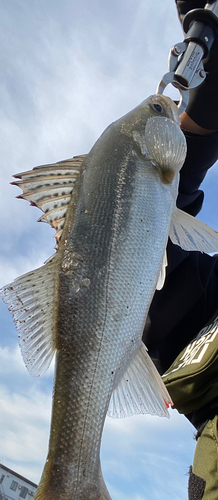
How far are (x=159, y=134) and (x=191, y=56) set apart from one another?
0.83m

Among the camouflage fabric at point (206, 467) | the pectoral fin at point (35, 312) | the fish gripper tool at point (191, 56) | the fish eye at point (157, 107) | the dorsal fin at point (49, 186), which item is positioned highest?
the fish gripper tool at point (191, 56)

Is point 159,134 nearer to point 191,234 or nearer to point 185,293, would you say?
point 191,234

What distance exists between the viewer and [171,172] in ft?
5.98

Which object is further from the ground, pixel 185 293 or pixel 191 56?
pixel 191 56

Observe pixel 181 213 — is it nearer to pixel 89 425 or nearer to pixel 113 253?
pixel 113 253

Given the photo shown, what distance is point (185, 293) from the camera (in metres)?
2.91

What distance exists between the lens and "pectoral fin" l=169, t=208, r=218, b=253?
1.81 m

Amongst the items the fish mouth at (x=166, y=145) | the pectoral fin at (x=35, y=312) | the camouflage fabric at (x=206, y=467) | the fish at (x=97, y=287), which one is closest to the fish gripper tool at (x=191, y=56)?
the fish mouth at (x=166, y=145)

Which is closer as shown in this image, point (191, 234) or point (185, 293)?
point (191, 234)

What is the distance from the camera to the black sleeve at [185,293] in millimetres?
2896

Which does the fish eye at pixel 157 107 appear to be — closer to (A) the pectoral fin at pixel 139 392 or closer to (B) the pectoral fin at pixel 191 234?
(B) the pectoral fin at pixel 191 234

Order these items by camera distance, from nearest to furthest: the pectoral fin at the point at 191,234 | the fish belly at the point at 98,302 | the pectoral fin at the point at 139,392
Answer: the fish belly at the point at 98,302
the pectoral fin at the point at 139,392
the pectoral fin at the point at 191,234

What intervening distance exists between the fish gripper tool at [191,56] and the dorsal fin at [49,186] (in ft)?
3.11

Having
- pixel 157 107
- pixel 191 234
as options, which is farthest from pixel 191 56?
pixel 191 234
